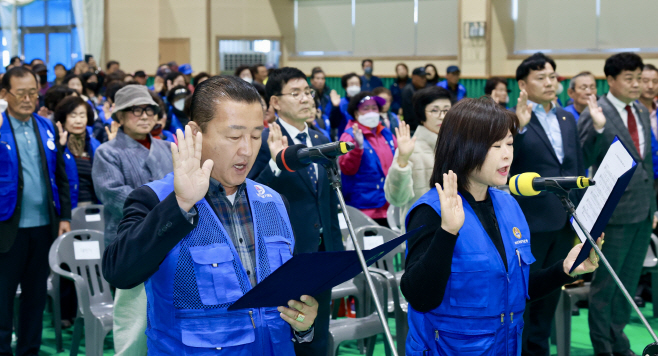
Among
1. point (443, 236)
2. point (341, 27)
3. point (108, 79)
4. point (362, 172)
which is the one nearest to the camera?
point (443, 236)

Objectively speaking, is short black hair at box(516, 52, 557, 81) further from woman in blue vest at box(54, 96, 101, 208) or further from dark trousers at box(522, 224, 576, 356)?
woman in blue vest at box(54, 96, 101, 208)

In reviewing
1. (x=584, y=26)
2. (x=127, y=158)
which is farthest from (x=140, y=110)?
(x=584, y=26)

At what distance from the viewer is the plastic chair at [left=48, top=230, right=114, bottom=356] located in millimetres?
3578

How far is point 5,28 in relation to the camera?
17453 mm

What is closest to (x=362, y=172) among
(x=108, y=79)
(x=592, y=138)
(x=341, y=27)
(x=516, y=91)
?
(x=592, y=138)

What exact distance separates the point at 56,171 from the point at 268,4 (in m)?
12.8

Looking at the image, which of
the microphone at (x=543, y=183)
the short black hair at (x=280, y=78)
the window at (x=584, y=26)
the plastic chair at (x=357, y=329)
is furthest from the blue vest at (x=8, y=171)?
the window at (x=584, y=26)

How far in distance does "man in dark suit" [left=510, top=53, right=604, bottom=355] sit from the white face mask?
63.5 inches

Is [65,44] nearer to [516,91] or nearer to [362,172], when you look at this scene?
[516,91]

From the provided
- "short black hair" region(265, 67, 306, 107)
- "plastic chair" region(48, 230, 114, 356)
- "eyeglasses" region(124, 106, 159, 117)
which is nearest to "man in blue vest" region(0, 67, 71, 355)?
"plastic chair" region(48, 230, 114, 356)

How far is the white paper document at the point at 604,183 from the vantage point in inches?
82.5

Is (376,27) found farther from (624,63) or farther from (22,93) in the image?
(22,93)

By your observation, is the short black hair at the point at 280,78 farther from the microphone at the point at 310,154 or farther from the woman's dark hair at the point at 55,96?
the woman's dark hair at the point at 55,96

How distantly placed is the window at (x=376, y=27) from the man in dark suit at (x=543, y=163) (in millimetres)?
10585
